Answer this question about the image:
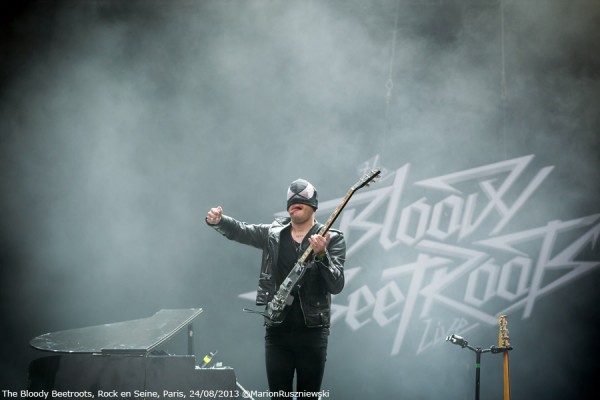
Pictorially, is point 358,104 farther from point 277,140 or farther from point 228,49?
point 228,49

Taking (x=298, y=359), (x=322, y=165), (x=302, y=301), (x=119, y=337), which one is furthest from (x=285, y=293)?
(x=322, y=165)

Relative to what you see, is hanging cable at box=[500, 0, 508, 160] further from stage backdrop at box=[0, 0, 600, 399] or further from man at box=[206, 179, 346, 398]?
man at box=[206, 179, 346, 398]

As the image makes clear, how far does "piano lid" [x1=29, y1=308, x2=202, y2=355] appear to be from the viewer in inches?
115

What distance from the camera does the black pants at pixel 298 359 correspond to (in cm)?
276

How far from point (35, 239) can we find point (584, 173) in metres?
5.20

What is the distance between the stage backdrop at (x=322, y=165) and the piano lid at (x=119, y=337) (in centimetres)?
135

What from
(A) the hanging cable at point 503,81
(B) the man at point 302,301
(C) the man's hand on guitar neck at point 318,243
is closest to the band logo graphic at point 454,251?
(A) the hanging cable at point 503,81

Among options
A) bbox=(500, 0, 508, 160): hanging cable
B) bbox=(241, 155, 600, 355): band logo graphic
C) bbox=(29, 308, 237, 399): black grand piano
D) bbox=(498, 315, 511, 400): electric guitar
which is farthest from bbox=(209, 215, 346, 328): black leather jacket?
bbox=(500, 0, 508, 160): hanging cable

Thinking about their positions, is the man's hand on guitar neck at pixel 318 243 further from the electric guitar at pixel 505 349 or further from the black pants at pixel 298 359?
the electric guitar at pixel 505 349

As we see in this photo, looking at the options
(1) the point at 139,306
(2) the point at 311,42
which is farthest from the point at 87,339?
(2) the point at 311,42

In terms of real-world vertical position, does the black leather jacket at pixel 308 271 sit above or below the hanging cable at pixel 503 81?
below

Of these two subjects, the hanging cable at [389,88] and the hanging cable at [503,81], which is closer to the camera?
the hanging cable at [503,81]

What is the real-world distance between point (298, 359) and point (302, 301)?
31 centimetres

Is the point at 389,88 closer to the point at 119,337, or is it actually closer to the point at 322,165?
the point at 322,165
